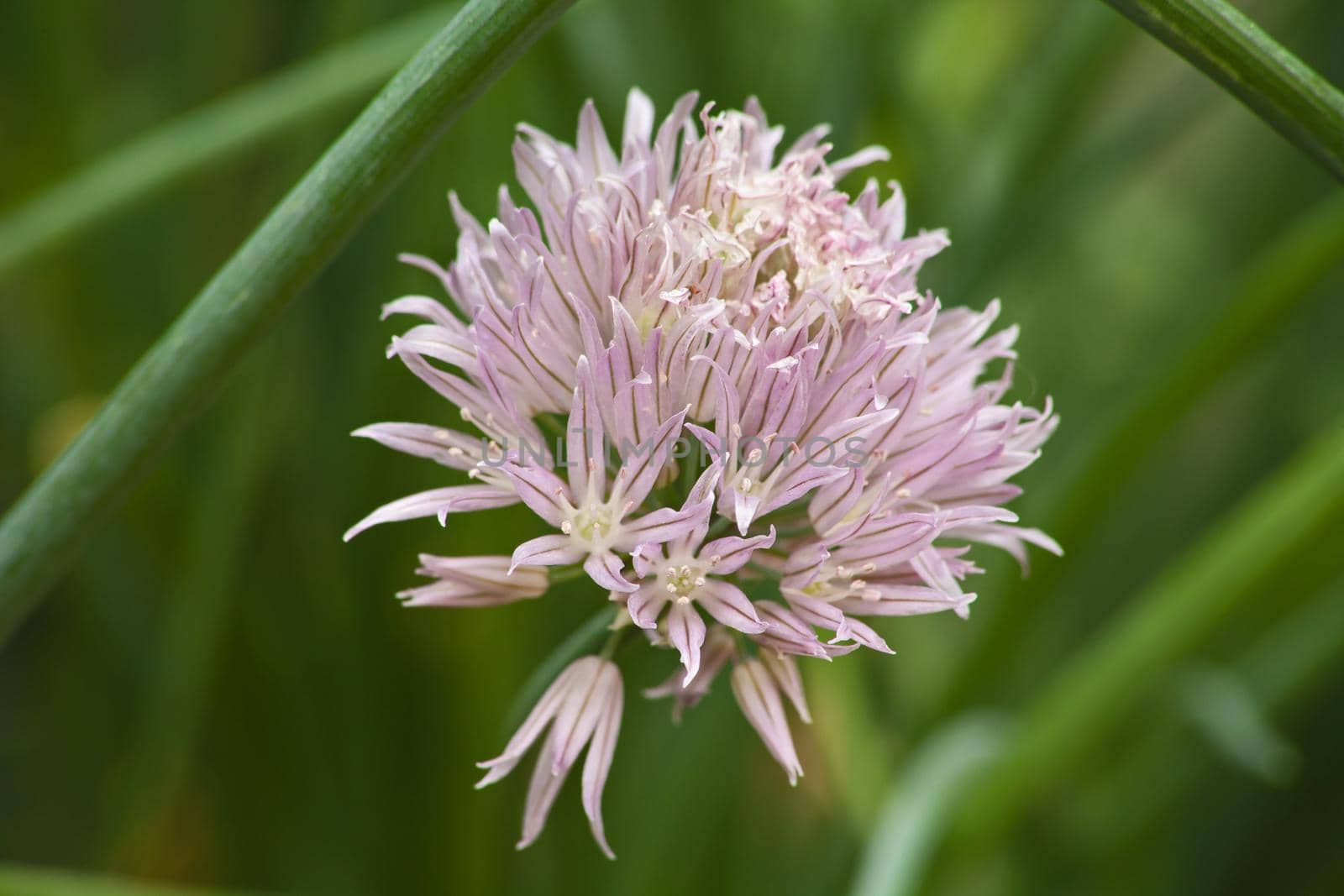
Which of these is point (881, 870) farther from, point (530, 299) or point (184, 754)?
point (184, 754)

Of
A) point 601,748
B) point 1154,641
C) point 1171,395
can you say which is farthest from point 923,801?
point 601,748

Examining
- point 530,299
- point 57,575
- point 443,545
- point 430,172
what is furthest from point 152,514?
point 530,299

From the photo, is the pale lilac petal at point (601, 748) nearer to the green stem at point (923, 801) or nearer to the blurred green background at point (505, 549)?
the green stem at point (923, 801)

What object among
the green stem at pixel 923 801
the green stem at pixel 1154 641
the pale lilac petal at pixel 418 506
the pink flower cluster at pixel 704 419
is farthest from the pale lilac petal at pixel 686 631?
the green stem at pixel 1154 641

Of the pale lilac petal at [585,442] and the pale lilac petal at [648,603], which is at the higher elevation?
the pale lilac petal at [585,442]

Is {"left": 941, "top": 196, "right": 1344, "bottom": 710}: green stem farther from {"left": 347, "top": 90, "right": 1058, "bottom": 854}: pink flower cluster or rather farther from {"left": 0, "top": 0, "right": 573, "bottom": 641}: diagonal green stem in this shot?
{"left": 0, "top": 0, "right": 573, "bottom": 641}: diagonal green stem

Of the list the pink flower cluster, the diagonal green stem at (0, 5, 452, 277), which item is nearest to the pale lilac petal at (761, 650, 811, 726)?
the pink flower cluster

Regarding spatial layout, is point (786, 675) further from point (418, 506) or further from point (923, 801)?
point (923, 801)
